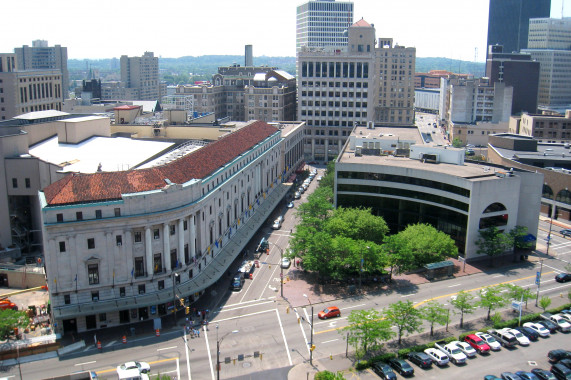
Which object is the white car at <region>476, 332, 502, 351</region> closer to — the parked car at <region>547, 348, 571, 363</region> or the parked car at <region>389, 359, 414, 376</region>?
the parked car at <region>547, 348, 571, 363</region>

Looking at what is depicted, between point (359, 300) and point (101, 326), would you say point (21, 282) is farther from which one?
point (359, 300)

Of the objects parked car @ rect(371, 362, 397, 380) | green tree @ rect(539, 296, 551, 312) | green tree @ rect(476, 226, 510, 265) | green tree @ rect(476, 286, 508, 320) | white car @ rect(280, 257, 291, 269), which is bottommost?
parked car @ rect(371, 362, 397, 380)

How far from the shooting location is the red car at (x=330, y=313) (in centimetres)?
7762

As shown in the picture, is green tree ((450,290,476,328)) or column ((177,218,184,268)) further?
column ((177,218,184,268))

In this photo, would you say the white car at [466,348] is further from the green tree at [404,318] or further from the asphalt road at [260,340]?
the green tree at [404,318]

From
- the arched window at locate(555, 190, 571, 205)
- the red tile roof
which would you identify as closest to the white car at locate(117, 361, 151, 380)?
the red tile roof

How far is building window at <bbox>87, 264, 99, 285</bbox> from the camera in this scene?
2901 inches

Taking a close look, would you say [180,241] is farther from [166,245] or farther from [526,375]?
[526,375]

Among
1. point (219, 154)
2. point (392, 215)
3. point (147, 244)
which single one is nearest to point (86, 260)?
point (147, 244)

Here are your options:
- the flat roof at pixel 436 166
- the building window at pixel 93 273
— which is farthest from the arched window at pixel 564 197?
the building window at pixel 93 273

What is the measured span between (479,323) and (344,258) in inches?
836

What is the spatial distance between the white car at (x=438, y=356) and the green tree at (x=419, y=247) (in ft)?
A: 72.3

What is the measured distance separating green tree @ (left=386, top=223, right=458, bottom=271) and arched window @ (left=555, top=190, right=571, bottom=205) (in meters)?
44.5

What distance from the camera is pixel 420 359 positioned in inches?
2598
